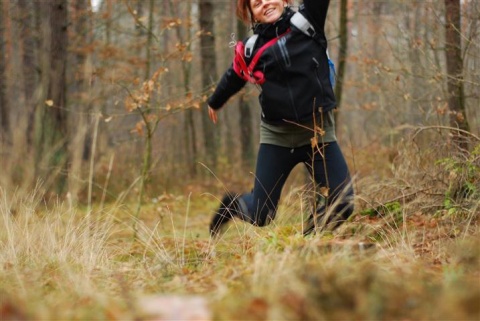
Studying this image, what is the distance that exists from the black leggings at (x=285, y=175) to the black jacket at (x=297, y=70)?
0.98ft

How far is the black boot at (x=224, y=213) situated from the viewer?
454cm

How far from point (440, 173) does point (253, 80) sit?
66.8 inches

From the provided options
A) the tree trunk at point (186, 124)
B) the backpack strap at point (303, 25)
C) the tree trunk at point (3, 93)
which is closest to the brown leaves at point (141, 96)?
the backpack strap at point (303, 25)

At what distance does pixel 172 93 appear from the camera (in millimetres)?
12555

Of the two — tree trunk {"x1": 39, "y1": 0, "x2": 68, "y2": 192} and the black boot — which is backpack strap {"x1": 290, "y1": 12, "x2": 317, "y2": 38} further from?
tree trunk {"x1": 39, "y1": 0, "x2": 68, "y2": 192}

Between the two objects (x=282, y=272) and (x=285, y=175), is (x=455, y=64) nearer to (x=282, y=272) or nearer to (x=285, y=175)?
(x=285, y=175)

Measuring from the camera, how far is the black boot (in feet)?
14.9

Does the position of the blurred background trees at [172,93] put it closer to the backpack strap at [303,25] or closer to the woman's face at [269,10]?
the backpack strap at [303,25]

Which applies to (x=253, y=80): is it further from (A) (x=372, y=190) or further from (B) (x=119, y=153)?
(B) (x=119, y=153)

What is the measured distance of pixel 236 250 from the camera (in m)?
3.89

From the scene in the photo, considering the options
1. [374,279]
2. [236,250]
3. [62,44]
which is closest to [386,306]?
[374,279]

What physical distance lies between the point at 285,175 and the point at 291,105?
0.59 m

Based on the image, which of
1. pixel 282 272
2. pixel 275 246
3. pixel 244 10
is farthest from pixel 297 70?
pixel 282 272

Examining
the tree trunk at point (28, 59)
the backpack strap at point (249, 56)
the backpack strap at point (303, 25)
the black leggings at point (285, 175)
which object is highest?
the tree trunk at point (28, 59)
